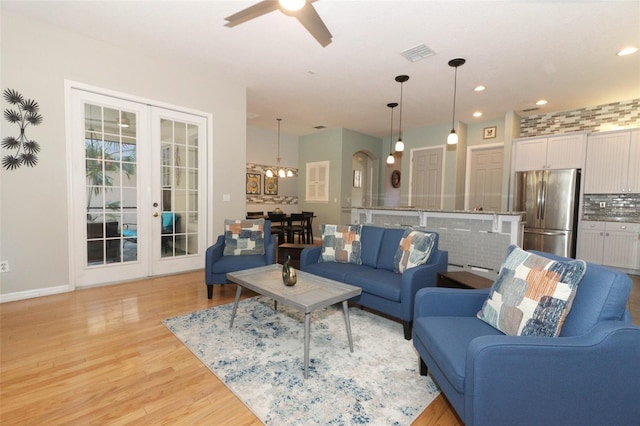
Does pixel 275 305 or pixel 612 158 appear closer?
pixel 275 305

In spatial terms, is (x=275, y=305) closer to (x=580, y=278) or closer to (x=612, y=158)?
(x=580, y=278)

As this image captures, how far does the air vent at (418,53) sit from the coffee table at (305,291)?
2.85m

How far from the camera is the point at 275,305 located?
2.94m

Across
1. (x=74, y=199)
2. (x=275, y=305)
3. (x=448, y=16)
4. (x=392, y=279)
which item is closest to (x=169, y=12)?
(x=74, y=199)

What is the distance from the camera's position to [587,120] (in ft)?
17.4

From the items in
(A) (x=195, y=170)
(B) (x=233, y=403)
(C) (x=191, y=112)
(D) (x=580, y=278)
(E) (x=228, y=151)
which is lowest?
(B) (x=233, y=403)

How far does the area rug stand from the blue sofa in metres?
0.23

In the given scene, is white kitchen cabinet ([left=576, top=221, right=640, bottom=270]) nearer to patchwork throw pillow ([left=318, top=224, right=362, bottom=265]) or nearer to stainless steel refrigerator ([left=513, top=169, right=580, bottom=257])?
stainless steel refrigerator ([left=513, top=169, right=580, bottom=257])

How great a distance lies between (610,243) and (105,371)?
6.71 metres

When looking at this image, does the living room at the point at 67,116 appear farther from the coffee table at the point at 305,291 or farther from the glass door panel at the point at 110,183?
the coffee table at the point at 305,291

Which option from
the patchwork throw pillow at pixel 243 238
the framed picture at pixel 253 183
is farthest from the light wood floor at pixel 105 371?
the framed picture at pixel 253 183

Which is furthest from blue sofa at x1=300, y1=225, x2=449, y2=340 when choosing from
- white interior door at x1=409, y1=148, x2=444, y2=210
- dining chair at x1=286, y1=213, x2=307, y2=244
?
white interior door at x1=409, y1=148, x2=444, y2=210

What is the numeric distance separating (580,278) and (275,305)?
7.82 feet

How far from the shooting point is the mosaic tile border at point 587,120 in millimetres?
4918
